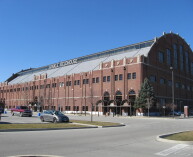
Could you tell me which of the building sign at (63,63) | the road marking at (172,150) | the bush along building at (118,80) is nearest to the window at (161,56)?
the bush along building at (118,80)

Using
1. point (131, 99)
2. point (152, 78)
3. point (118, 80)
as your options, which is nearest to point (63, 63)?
point (118, 80)

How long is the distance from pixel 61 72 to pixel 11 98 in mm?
32831

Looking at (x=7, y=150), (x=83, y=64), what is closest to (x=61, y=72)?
(x=83, y=64)

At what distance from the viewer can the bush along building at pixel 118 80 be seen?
198 feet

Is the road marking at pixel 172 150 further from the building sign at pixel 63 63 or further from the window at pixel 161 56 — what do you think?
the building sign at pixel 63 63

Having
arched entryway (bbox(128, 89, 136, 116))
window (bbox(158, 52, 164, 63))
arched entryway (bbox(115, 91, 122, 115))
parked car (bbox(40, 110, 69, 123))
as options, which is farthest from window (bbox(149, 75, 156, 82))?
parked car (bbox(40, 110, 69, 123))

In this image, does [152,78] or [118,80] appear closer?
[118,80]

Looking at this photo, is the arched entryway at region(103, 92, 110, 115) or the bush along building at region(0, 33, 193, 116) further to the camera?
the arched entryway at region(103, 92, 110, 115)

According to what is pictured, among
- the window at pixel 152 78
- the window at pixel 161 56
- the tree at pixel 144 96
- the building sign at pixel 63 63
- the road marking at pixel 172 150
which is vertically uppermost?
the building sign at pixel 63 63

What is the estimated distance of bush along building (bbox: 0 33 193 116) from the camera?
60213mm

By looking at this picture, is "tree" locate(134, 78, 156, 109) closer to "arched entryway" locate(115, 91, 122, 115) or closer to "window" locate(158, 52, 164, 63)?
"arched entryway" locate(115, 91, 122, 115)

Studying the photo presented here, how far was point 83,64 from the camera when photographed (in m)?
81.1

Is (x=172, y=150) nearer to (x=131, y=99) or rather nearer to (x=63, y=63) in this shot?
(x=131, y=99)

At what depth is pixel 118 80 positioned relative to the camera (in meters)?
62.4
